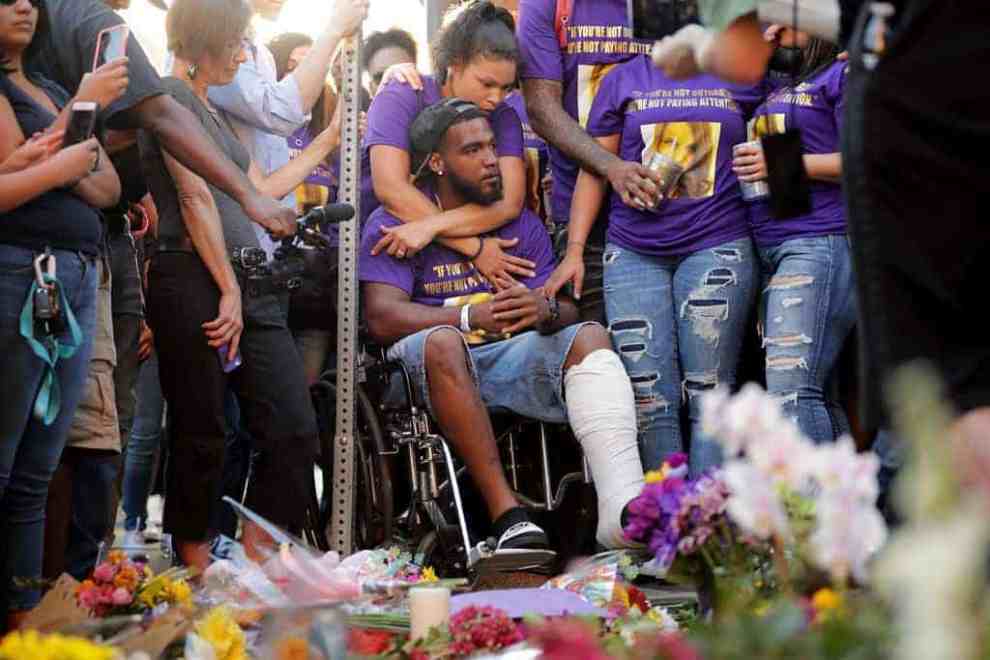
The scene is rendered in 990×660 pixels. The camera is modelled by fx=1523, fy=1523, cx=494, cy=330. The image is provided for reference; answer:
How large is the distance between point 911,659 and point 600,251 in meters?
4.36

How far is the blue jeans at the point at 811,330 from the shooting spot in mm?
4375

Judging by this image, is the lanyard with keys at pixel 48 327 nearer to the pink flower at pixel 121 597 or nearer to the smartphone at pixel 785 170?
the pink flower at pixel 121 597

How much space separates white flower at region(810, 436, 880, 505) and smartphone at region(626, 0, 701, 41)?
120cm

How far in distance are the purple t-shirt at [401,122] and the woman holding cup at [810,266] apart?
990 mm

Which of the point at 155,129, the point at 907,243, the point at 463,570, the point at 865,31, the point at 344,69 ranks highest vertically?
the point at 344,69

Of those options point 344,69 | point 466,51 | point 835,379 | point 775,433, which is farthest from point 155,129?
point 775,433

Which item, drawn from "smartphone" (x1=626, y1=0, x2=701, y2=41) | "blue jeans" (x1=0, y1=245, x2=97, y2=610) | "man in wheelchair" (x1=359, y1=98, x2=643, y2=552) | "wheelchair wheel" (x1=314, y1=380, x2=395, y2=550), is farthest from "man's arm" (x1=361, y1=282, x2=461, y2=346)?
"smartphone" (x1=626, y1=0, x2=701, y2=41)

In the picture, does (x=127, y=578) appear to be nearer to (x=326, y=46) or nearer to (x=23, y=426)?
(x=23, y=426)

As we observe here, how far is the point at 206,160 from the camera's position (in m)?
4.00

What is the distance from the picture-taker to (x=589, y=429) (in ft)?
15.0

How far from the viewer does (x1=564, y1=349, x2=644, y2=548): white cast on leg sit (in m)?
4.47

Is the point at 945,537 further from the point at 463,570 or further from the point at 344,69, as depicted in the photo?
the point at 344,69

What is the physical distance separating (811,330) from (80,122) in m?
2.12

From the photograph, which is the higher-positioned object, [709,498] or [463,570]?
[709,498]
